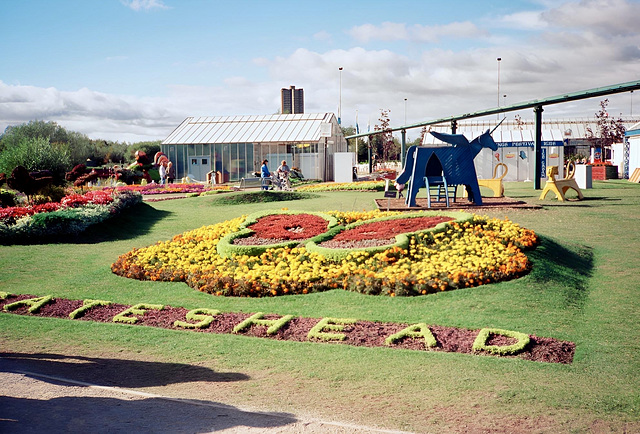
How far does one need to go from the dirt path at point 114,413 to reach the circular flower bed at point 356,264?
3.51 meters

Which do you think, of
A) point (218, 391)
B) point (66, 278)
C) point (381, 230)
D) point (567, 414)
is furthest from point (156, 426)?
point (381, 230)

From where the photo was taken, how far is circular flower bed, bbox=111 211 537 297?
8445mm

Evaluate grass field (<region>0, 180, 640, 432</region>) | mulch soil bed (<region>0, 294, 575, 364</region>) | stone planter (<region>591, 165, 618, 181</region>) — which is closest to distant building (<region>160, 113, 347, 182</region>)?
stone planter (<region>591, 165, 618, 181</region>)

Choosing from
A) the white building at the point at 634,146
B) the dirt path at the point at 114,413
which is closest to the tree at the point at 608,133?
the white building at the point at 634,146

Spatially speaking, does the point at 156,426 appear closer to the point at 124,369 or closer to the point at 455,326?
the point at 124,369

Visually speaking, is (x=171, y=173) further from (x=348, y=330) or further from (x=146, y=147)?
(x=348, y=330)

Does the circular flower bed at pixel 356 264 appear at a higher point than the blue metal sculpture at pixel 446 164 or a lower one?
lower

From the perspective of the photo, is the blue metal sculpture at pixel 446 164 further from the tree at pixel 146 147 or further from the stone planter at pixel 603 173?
the tree at pixel 146 147

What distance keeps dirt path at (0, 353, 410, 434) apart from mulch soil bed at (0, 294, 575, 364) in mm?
1864

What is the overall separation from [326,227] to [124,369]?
6.69 m

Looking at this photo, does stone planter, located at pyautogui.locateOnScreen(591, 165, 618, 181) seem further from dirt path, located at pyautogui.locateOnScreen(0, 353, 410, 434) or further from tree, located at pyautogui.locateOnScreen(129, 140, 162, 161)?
tree, located at pyautogui.locateOnScreen(129, 140, 162, 161)

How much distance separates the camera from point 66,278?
10.0 m

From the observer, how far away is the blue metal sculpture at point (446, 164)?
16.5m

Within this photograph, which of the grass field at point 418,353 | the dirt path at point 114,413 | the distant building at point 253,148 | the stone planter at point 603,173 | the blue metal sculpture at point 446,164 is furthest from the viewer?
the distant building at point 253,148
